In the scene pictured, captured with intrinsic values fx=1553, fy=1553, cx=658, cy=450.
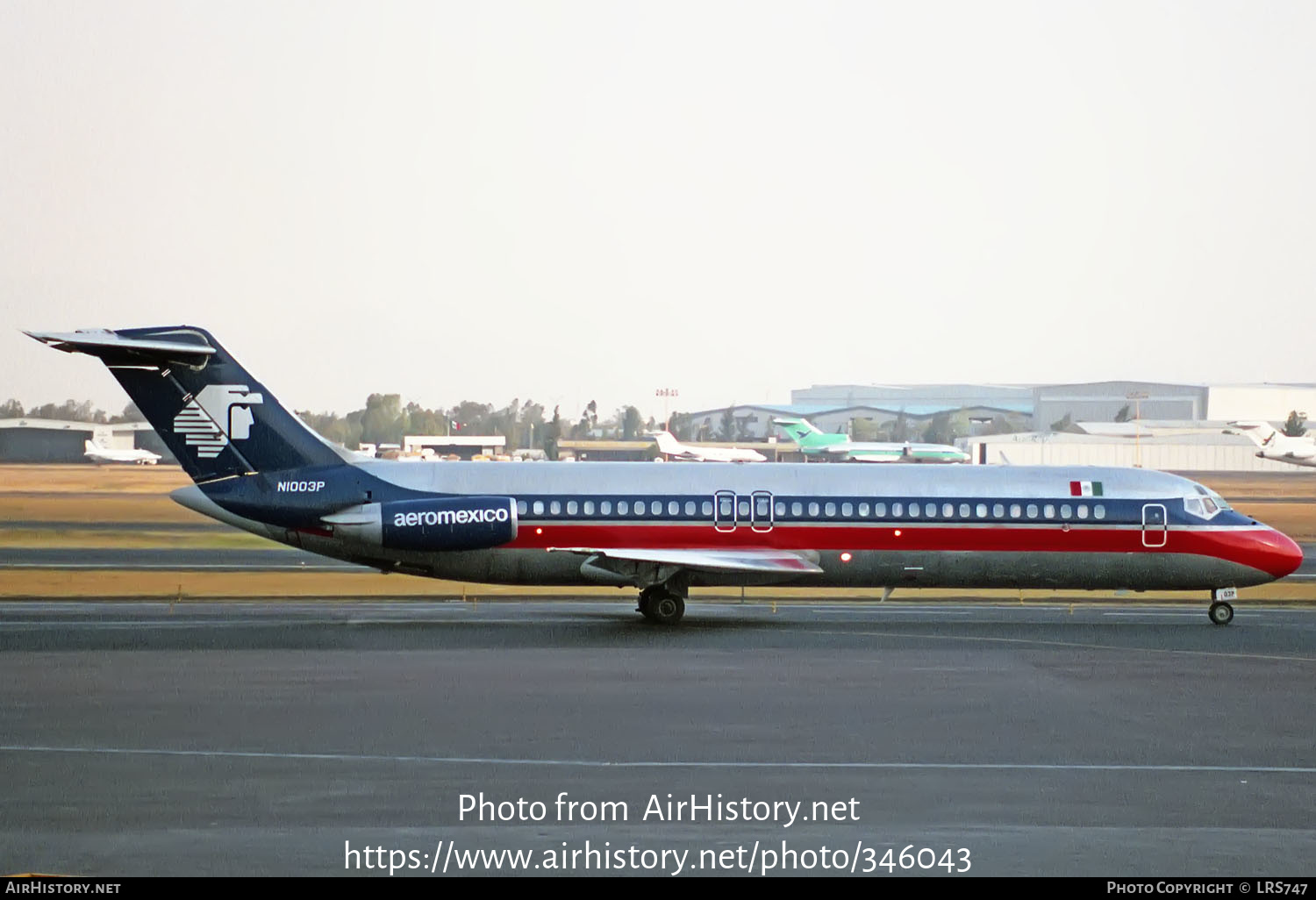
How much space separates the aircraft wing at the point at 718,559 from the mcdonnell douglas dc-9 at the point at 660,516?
47 mm

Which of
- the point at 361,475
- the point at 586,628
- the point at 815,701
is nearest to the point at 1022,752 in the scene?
the point at 815,701

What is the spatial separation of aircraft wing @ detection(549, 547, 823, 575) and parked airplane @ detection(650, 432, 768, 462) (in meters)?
65.6

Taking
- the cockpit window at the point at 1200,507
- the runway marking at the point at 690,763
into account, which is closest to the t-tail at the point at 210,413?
the runway marking at the point at 690,763

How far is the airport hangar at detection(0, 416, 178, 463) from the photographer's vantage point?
262 feet

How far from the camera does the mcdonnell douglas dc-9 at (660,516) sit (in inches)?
1101

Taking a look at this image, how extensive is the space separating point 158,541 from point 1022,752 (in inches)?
1616

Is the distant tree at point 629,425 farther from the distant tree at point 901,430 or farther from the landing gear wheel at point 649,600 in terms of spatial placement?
the landing gear wheel at point 649,600

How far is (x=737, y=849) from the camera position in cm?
1136

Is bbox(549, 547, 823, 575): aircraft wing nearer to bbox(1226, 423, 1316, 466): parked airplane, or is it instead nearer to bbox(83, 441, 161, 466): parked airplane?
bbox(1226, 423, 1316, 466): parked airplane

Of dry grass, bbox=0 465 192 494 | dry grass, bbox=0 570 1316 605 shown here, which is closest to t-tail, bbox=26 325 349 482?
dry grass, bbox=0 570 1316 605

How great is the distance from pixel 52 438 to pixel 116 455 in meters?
8.51

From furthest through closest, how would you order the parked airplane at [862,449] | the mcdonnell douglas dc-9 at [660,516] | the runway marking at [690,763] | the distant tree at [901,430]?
the distant tree at [901,430] → the parked airplane at [862,449] → the mcdonnell douglas dc-9 at [660,516] → the runway marking at [690,763]

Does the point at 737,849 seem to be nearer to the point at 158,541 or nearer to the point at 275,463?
the point at 275,463

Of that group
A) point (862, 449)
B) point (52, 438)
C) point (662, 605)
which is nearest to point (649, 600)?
point (662, 605)
